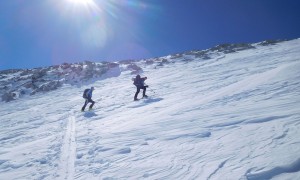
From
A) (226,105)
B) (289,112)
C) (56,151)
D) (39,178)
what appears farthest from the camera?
(226,105)

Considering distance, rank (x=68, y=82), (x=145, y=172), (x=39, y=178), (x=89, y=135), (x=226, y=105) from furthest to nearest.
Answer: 1. (x=68, y=82)
2. (x=226, y=105)
3. (x=89, y=135)
4. (x=39, y=178)
5. (x=145, y=172)

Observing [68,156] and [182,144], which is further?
[68,156]

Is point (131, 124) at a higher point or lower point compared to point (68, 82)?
lower

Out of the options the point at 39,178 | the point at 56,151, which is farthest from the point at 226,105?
the point at 39,178

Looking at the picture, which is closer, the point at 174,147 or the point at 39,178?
the point at 39,178

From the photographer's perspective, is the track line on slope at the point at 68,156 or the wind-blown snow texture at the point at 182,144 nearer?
the wind-blown snow texture at the point at 182,144

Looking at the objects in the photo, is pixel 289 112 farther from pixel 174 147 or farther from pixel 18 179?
pixel 18 179

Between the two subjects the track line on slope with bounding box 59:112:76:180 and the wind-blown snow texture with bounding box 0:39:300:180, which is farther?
the track line on slope with bounding box 59:112:76:180

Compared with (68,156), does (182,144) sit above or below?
below

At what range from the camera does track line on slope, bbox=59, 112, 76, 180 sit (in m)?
6.91

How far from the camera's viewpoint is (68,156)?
27.1 feet

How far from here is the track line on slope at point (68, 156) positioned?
22.7ft

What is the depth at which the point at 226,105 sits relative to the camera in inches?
438

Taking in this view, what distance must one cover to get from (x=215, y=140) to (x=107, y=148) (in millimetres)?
3392
